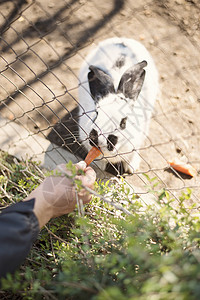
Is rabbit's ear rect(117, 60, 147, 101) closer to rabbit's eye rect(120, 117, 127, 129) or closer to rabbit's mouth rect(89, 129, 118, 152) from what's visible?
rabbit's eye rect(120, 117, 127, 129)

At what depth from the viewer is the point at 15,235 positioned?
1.09m

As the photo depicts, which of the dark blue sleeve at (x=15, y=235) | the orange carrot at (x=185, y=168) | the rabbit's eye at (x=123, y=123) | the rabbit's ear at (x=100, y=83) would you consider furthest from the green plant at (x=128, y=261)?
the orange carrot at (x=185, y=168)

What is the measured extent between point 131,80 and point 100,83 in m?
0.21

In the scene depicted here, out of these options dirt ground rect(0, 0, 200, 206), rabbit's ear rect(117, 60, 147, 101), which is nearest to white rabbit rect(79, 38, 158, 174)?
rabbit's ear rect(117, 60, 147, 101)

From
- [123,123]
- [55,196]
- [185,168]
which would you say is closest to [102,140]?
[123,123]

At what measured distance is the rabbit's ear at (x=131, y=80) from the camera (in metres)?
2.04

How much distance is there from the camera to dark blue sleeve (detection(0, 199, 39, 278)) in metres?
1.06

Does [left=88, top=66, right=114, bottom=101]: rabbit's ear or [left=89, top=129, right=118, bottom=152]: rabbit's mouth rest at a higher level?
[left=88, top=66, right=114, bottom=101]: rabbit's ear

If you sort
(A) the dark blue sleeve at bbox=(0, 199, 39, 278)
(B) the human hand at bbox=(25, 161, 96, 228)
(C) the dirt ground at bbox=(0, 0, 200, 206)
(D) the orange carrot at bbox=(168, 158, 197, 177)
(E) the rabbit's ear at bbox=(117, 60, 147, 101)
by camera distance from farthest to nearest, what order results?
1. (C) the dirt ground at bbox=(0, 0, 200, 206)
2. (D) the orange carrot at bbox=(168, 158, 197, 177)
3. (E) the rabbit's ear at bbox=(117, 60, 147, 101)
4. (B) the human hand at bbox=(25, 161, 96, 228)
5. (A) the dark blue sleeve at bbox=(0, 199, 39, 278)

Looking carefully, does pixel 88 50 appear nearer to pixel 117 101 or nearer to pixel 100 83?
pixel 100 83

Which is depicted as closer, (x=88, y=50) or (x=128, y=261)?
(x=128, y=261)

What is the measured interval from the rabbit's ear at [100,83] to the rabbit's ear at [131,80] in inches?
2.9

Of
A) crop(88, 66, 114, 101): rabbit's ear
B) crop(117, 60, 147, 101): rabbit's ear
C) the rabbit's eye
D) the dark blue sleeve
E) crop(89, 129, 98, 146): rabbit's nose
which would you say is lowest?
the rabbit's eye

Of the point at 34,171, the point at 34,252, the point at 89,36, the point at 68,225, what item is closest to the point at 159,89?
the point at 89,36
